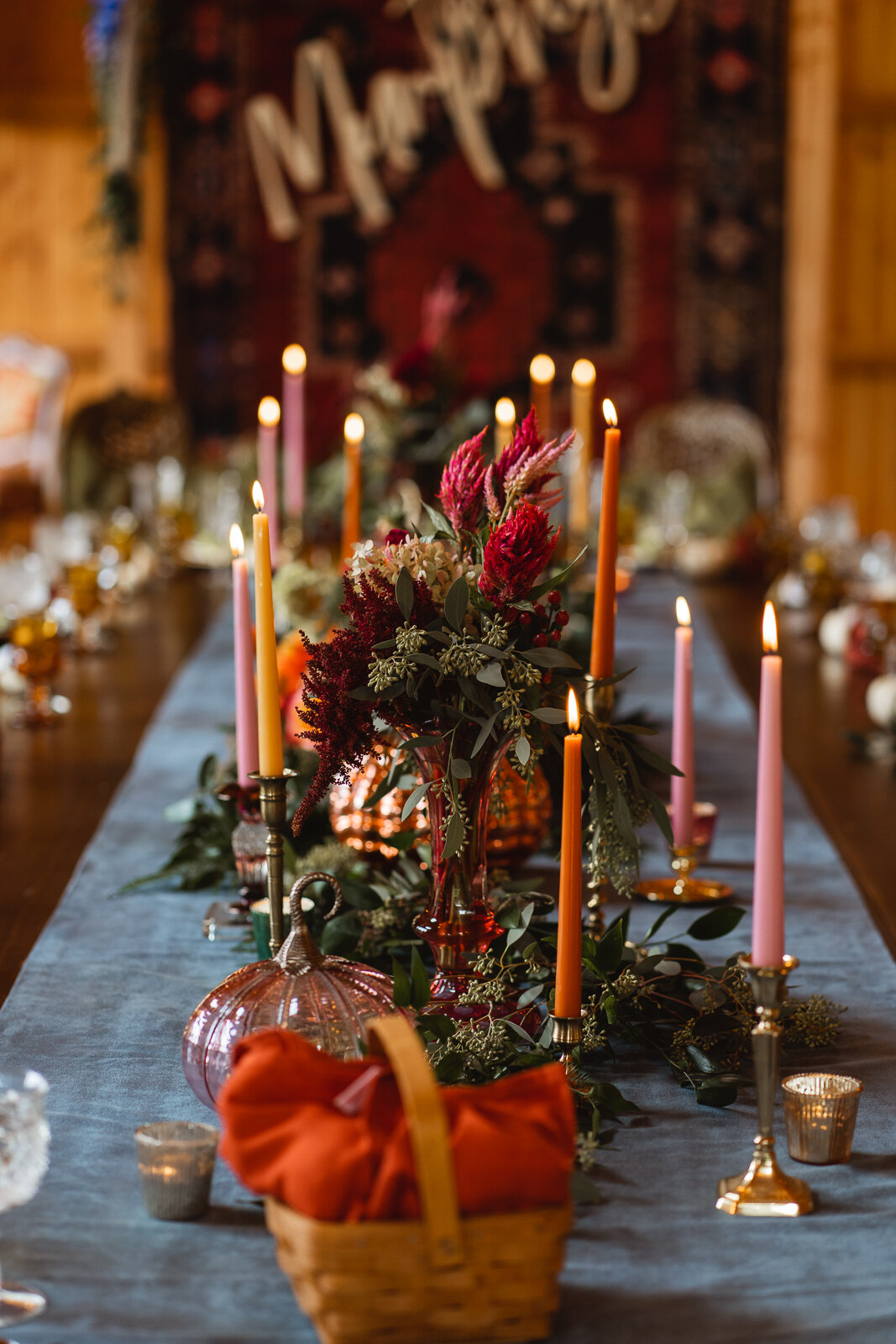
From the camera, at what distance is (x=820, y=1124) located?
0.89m

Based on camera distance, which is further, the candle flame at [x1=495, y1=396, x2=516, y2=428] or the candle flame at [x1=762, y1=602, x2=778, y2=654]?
the candle flame at [x1=495, y1=396, x2=516, y2=428]

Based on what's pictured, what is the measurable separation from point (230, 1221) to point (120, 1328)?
11 cm

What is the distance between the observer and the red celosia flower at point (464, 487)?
3.37 feet

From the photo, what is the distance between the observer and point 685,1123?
940 mm

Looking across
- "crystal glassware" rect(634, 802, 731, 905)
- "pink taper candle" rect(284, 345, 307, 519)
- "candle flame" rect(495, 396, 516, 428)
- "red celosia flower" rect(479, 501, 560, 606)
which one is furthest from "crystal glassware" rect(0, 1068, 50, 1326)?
"pink taper candle" rect(284, 345, 307, 519)

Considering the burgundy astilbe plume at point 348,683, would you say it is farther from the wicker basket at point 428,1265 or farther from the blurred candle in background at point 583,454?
the blurred candle in background at point 583,454

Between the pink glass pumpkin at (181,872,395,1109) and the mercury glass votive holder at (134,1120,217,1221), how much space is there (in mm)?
81

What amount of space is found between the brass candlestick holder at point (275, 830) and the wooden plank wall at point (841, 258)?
5037mm

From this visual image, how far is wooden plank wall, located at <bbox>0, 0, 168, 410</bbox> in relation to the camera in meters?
5.78

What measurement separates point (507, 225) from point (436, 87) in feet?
1.81

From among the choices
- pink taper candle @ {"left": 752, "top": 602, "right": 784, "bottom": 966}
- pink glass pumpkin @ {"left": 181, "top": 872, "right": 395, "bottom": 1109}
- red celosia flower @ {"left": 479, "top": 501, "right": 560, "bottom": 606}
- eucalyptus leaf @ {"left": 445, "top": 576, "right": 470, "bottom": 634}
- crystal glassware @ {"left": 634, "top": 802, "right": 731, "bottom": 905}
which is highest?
red celosia flower @ {"left": 479, "top": 501, "right": 560, "bottom": 606}

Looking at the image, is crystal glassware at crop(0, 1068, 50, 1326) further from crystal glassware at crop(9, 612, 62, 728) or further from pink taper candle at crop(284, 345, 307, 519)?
pink taper candle at crop(284, 345, 307, 519)

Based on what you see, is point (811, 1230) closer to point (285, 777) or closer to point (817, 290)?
point (285, 777)

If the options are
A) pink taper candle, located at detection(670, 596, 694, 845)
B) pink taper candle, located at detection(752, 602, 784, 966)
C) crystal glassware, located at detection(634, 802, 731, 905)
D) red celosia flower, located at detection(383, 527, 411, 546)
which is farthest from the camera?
crystal glassware, located at detection(634, 802, 731, 905)
